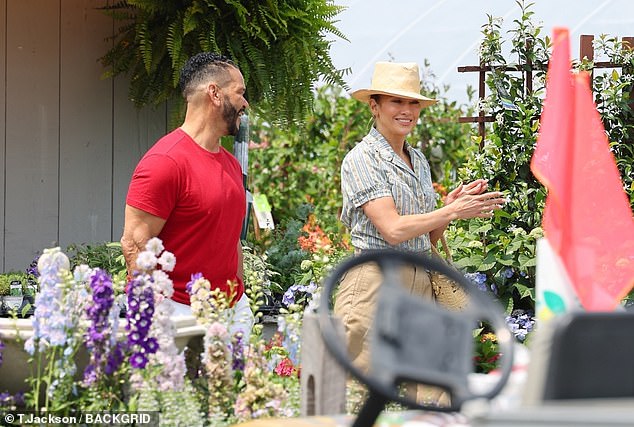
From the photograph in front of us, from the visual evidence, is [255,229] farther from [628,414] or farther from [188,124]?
[628,414]

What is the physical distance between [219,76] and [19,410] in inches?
54.1

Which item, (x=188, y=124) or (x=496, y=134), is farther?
(x=496, y=134)

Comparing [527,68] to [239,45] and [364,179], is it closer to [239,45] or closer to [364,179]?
[239,45]

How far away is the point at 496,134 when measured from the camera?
4.95 m

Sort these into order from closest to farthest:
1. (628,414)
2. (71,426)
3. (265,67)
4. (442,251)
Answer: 1. (628,414)
2. (71,426)
3. (442,251)
4. (265,67)

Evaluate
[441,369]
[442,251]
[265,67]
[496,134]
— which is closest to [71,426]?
[441,369]

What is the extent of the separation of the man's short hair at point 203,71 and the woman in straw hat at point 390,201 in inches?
19.9

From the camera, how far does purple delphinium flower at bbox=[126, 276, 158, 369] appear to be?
222 cm

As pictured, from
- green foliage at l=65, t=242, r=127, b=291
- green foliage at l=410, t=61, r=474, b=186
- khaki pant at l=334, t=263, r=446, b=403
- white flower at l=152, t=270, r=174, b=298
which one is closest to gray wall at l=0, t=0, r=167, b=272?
green foliage at l=65, t=242, r=127, b=291

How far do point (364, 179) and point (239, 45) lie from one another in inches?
60.9

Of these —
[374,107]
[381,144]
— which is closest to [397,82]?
[374,107]

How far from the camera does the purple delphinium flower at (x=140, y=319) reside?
2.22m

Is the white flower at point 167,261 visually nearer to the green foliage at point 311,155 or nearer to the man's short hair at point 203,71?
the man's short hair at point 203,71

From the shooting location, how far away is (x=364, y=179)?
315 centimetres
